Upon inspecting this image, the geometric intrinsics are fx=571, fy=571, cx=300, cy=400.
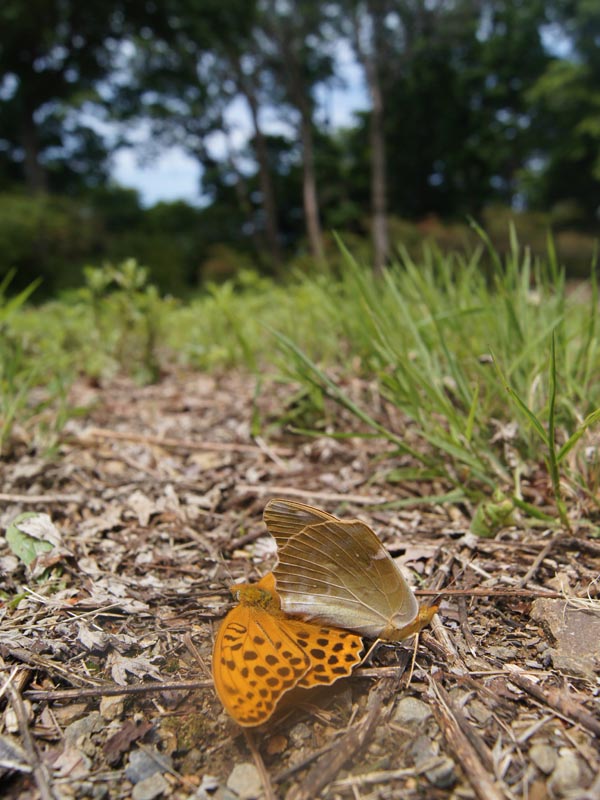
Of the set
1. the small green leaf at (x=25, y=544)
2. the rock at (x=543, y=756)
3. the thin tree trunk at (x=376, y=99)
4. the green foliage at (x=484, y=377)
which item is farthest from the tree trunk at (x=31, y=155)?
the rock at (x=543, y=756)

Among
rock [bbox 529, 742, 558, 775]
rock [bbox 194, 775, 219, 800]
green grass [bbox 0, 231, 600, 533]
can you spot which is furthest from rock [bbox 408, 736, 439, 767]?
green grass [bbox 0, 231, 600, 533]

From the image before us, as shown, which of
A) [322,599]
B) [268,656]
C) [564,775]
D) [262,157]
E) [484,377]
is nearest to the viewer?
[564,775]

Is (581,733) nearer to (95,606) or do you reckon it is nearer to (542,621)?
(542,621)

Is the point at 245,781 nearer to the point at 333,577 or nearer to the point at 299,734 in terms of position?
the point at 299,734

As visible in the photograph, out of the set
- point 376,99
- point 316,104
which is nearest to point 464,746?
point 376,99

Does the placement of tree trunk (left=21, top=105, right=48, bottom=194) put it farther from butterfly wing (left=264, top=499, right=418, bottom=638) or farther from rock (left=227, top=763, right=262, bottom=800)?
rock (left=227, top=763, right=262, bottom=800)
